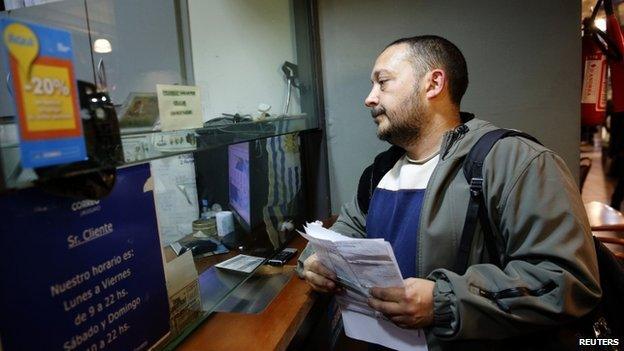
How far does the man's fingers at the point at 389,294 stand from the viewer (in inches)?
34.8

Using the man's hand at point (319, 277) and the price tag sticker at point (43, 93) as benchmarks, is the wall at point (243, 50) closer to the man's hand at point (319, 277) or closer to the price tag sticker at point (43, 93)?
the man's hand at point (319, 277)

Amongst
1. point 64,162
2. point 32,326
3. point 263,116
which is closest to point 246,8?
point 263,116

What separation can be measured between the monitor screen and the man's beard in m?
0.59

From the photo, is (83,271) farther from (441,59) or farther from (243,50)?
(243,50)

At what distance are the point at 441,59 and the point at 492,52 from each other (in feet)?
1.64

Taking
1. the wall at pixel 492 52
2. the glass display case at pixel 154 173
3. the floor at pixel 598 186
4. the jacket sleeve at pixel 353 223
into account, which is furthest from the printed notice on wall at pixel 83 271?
the floor at pixel 598 186

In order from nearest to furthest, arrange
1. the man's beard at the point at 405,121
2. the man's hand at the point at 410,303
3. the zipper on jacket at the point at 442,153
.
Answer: the man's hand at the point at 410,303
the zipper on jacket at the point at 442,153
the man's beard at the point at 405,121

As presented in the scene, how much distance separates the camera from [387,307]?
90 cm

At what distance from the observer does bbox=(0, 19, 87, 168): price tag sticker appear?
0.42 metres

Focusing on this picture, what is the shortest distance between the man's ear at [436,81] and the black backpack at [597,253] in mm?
257

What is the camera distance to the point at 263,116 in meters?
1.48

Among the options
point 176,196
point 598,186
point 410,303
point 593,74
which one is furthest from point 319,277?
point 598,186

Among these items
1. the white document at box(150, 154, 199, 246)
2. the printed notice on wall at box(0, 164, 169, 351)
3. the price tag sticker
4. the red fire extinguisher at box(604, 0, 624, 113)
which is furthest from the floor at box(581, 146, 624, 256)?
the price tag sticker

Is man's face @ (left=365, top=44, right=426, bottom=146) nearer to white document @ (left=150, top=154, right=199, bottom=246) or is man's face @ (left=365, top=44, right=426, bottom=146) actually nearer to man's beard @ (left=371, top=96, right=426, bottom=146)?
man's beard @ (left=371, top=96, right=426, bottom=146)
